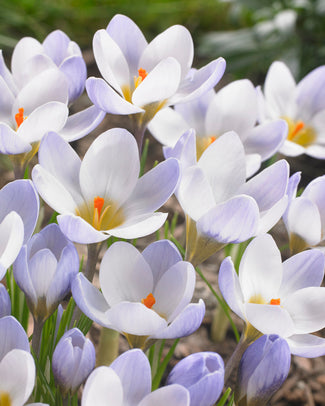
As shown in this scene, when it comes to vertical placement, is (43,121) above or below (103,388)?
above

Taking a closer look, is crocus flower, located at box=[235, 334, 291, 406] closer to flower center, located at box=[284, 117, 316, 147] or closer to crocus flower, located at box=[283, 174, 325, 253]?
crocus flower, located at box=[283, 174, 325, 253]

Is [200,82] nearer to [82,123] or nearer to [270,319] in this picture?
[82,123]

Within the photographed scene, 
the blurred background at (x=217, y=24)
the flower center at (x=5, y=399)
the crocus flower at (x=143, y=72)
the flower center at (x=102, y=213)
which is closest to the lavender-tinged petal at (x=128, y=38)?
the crocus flower at (x=143, y=72)

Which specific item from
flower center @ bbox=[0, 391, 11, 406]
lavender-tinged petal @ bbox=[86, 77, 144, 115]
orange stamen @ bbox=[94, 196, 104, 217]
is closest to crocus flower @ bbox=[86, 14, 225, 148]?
lavender-tinged petal @ bbox=[86, 77, 144, 115]

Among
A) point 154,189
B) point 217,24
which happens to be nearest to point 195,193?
point 154,189

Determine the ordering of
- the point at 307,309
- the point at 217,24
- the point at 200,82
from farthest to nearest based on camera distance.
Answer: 1. the point at 217,24
2. the point at 200,82
3. the point at 307,309

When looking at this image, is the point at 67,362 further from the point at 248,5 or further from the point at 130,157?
the point at 248,5

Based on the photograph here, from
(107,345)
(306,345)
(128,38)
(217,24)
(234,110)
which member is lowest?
(217,24)

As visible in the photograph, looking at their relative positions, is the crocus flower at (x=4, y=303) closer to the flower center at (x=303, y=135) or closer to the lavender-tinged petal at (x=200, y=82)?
the lavender-tinged petal at (x=200, y=82)
